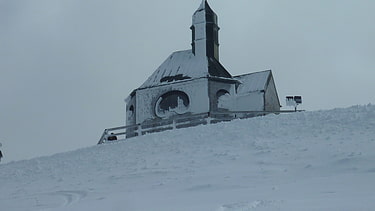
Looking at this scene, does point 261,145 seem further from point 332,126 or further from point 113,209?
point 113,209

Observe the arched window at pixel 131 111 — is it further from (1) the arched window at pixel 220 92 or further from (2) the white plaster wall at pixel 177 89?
(1) the arched window at pixel 220 92

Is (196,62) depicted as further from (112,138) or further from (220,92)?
(112,138)

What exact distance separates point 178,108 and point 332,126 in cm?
1535

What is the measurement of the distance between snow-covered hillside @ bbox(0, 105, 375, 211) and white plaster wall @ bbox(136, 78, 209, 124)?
986cm

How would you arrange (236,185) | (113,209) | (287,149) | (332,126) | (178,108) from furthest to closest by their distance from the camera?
1. (178,108)
2. (332,126)
3. (287,149)
4. (236,185)
5. (113,209)

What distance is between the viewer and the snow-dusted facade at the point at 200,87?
31.8m

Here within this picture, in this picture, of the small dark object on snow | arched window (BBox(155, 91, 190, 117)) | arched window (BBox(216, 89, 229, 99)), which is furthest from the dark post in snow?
the small dark object on snow

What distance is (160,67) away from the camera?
3512 centimetres

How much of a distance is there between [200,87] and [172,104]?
205 cm

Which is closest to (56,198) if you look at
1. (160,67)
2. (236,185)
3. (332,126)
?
(236,185)

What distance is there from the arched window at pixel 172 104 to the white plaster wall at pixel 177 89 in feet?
0.73

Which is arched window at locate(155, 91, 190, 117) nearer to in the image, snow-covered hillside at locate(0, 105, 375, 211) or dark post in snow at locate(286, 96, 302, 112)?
dark post in snow at locate(286, 96, 302, 112)

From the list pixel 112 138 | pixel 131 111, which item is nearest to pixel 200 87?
pixel 131 111

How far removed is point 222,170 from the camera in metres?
13.6
